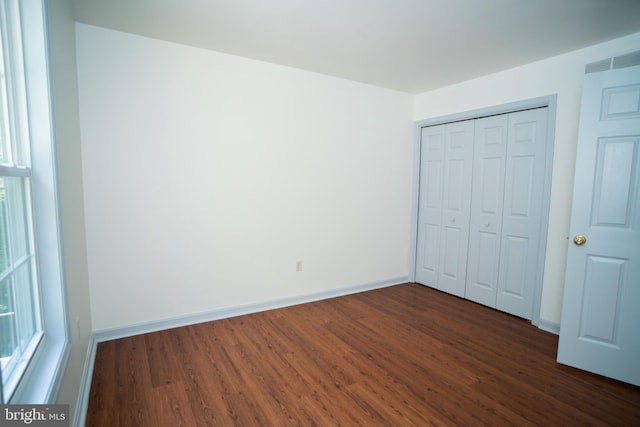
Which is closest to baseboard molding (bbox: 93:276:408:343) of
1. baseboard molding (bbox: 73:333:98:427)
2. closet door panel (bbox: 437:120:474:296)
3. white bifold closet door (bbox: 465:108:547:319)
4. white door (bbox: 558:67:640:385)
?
baseboard molding (bbox: 73:333:98:427)

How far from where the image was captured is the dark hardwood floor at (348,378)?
1.83 meters

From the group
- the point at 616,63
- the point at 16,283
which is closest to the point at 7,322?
the point at 16,283

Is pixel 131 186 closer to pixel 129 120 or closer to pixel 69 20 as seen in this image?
pixel 129 120

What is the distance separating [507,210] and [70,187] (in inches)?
149

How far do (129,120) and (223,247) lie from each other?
4.42 ft

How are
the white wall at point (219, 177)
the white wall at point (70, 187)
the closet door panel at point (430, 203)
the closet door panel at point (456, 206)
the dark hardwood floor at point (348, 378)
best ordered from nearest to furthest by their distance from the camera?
the white wall at point (70, 187)
the dark hardwood floor at point (348, 378)
the white wall at point (219, 177)
the closet door panel at point (456, 206)
the closet door panel at point (430, 203)

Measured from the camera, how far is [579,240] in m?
2.30

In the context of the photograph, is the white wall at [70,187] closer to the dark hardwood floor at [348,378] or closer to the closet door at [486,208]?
the dark hardwood floor at [348,378]

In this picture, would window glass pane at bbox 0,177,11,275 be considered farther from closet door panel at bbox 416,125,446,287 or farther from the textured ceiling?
closet door panel at bbox 416,125,446,287

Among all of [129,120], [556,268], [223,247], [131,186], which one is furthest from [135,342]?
[556,268]

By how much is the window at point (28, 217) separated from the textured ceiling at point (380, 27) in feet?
3.36

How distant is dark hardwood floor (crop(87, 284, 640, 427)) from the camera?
6.00 ft

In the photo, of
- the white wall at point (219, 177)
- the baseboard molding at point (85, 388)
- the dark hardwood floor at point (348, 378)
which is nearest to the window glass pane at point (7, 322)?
the baseboard molding at point (85, 388)

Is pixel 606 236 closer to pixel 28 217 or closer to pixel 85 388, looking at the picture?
pixel 28 217
